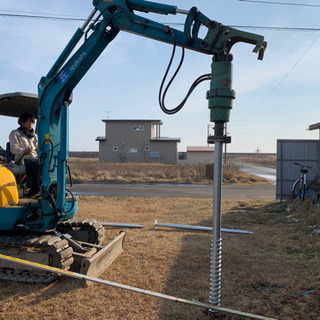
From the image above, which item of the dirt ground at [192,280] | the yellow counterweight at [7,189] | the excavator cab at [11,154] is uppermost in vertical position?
the excavator cab at [11,154]

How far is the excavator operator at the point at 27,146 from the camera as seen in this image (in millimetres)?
5219

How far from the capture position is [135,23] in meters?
4.70

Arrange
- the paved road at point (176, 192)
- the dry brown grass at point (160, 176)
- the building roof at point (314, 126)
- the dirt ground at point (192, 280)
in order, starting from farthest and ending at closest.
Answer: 1. the dry brown grass at point (160, 176)
2. the paved road at point (176, 192)
3. the building roof at point (314, 126)
4. the dirt ground at point (192, 280)

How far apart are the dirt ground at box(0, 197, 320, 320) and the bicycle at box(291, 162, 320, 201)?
147 centimetres

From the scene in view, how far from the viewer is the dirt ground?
3.92 metres

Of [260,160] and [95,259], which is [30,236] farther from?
[260,160]

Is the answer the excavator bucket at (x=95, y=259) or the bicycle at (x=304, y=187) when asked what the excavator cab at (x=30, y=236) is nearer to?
the excavator bucket at (x=95, y=259)

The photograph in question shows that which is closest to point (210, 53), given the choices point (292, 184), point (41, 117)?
point (41, 117)

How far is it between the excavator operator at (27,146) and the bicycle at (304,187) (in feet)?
27.6

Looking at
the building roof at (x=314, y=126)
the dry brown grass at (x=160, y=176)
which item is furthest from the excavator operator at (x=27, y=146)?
the dry brown grass at (x=160, y=176)

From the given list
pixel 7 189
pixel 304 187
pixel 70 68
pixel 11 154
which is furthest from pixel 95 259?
pixel 304 187

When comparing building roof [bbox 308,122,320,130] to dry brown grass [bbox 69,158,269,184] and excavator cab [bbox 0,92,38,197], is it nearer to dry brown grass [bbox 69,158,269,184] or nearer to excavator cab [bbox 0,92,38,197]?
dry brown grass [bbox 69,158,269,184]

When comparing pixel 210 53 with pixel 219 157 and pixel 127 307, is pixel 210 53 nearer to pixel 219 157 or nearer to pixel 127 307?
pixel 219 157

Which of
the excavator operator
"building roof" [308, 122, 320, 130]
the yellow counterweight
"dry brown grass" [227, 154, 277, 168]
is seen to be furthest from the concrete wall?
the yellow counterweight
